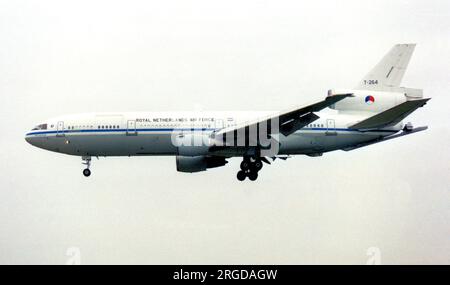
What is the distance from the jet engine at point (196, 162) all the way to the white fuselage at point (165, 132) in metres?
1.12

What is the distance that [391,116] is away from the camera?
2276 inches

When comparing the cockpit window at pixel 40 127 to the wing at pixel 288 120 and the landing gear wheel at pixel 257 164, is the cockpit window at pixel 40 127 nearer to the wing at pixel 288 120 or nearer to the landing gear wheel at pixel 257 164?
the wing at pixel 288 120

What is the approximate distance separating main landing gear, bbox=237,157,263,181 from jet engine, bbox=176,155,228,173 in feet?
7.59

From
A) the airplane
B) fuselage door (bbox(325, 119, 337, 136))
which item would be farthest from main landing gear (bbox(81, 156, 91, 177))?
fuselage door (bbox(325, 119, 337, 136))

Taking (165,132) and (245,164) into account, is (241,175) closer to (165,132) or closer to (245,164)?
(245,164)

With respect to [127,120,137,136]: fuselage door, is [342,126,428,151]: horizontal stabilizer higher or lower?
lower

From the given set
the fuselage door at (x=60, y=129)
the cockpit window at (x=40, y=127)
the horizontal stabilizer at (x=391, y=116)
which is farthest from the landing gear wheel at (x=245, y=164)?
the cockpit window at (x=40, y=127)

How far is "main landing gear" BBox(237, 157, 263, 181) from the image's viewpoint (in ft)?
195

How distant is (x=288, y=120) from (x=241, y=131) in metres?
3.13

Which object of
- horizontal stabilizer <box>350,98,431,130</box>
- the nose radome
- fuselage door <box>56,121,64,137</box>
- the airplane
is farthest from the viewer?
the nose radome

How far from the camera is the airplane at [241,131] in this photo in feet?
190

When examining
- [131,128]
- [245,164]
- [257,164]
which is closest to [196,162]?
[245,164]

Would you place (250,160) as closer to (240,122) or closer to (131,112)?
(240,122)

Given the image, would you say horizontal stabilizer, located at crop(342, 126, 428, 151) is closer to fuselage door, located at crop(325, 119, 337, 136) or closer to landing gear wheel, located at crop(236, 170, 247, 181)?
fuselage door, located at crop(325, 119, 337, 136)
